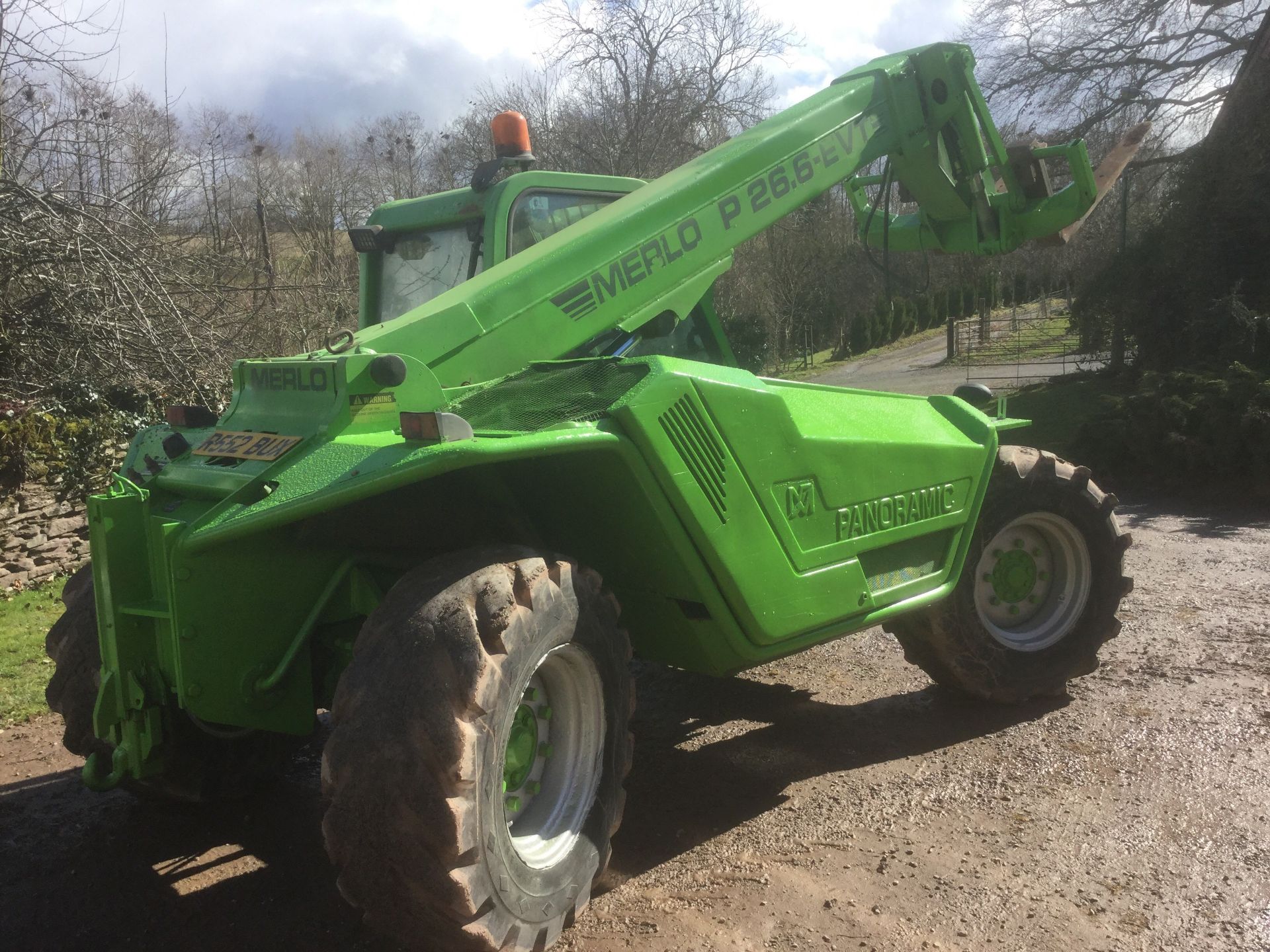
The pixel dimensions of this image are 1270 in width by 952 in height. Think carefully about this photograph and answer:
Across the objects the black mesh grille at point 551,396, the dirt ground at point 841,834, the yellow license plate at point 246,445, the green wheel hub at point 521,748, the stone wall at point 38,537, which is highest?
the black mesh grille at point 551,396

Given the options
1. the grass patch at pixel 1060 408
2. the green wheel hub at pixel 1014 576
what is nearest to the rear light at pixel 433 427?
the green wheel hub at pixel 1014 576

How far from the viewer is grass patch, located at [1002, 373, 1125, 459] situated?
40.2 ft

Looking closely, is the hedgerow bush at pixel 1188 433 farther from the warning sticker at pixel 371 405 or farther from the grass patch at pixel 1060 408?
the warning sticker at pixel 371 405

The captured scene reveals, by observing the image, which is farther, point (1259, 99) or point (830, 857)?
point (1259, 99)

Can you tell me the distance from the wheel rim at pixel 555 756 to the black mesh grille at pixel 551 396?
66cm

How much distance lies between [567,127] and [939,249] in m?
17.7

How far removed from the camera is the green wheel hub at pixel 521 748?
2.99 meters

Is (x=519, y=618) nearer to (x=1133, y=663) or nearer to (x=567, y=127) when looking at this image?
(x=1133, y=663)

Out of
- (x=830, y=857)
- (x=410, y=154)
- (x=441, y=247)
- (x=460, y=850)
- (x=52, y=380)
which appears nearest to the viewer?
(x=460, y=850)

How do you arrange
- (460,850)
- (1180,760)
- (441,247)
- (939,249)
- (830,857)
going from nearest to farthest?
(460,850) → (830,857) → (1180,760) → (441,247) → (939,249)

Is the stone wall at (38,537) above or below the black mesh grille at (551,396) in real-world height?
below

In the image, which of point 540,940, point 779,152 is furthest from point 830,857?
point 779,152

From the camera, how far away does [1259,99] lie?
13.0 meters

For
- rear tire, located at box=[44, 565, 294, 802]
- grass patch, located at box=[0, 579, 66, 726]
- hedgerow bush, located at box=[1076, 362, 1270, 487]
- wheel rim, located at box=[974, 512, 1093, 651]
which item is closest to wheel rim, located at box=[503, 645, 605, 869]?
rear tire, located at box=[44, 565, 294, 802]
